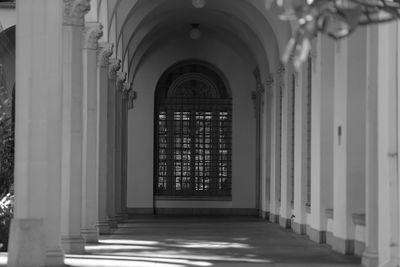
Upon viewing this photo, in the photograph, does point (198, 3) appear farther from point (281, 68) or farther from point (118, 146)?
point (118, 146)

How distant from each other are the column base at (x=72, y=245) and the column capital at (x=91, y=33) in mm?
5129

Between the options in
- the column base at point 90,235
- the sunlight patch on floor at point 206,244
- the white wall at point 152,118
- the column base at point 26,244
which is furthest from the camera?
the white wall at point 152,118

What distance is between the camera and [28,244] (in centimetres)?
1321

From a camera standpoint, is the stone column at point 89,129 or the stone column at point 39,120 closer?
the stone column at point 39,120

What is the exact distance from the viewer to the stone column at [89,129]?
68.7 ft

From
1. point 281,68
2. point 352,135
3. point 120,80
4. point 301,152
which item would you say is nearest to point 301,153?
point 301,152

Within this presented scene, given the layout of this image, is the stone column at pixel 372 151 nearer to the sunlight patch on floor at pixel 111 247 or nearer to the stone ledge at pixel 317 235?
the sunlight patch on floor at pixel 111 247

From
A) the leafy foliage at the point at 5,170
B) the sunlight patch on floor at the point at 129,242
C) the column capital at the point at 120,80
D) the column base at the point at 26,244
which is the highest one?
the column capital at the point at 120,80

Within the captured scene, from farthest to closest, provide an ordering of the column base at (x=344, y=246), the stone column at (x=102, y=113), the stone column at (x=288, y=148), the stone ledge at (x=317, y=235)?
1. the stone column at (x=288, y=148)
2. the stone column at (x=102, y=113)
3. the stone ledge at (x=317, y=235)
4. the column base at (x=344, y=246)

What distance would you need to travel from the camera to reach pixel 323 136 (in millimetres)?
21094

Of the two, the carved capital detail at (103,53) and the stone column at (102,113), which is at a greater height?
the carved capital detail at (103,53)

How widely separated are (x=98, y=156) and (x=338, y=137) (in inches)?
276

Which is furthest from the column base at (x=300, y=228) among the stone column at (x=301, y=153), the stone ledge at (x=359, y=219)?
the stone ledge at (x=359, y=219)

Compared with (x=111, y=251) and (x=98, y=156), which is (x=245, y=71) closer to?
(x=98, y=156)
